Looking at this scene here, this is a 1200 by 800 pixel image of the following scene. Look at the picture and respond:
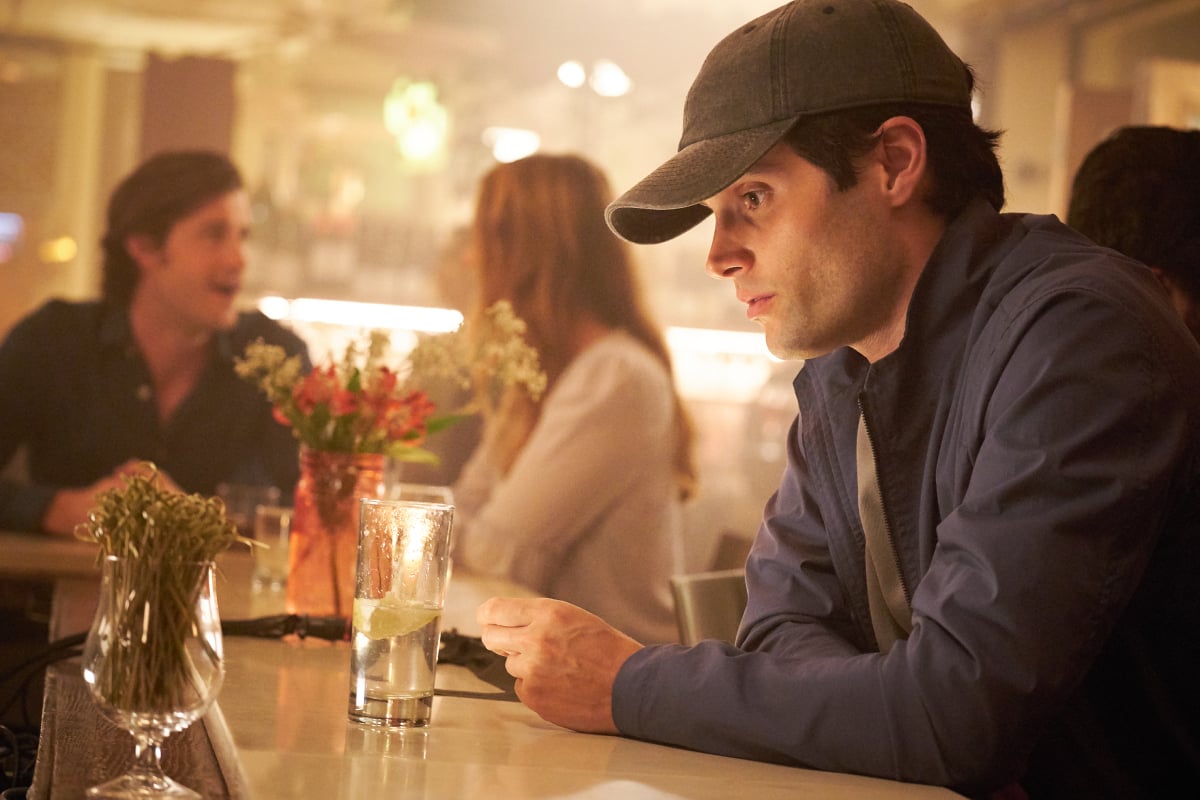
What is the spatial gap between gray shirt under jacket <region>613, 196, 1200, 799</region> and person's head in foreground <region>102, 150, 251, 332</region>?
2848 millimetres

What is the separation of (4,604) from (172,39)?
3046 mm

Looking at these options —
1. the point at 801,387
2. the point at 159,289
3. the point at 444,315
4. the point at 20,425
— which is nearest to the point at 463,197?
the point at 444,315

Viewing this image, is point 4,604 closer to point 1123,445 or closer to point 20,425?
point 20,425

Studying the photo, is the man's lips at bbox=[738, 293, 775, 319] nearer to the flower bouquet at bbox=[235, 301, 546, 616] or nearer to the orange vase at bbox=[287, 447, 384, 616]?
the flower bouquet at bbox=[235, 301, 546, 616]

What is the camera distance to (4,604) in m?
2.84

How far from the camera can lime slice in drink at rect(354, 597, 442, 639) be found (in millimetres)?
1149

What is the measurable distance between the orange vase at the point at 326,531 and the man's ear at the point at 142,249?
2.26 metres

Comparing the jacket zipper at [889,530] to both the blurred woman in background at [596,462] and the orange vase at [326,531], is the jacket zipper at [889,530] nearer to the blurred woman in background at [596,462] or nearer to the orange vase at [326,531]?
the orange vase at [326,531]

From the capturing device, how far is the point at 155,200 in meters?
3.85

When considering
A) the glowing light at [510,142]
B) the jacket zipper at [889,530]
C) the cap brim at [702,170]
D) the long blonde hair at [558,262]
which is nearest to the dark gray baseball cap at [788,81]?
the cap brim at [702,170]

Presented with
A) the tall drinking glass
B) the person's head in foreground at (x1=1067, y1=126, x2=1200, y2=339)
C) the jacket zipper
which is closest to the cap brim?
the jacket zipper

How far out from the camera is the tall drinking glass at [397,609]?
1.12 m

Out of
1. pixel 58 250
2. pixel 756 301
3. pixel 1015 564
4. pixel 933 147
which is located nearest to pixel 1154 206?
pixel 933 147

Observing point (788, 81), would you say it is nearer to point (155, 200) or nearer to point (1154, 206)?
point (1154, 206)
